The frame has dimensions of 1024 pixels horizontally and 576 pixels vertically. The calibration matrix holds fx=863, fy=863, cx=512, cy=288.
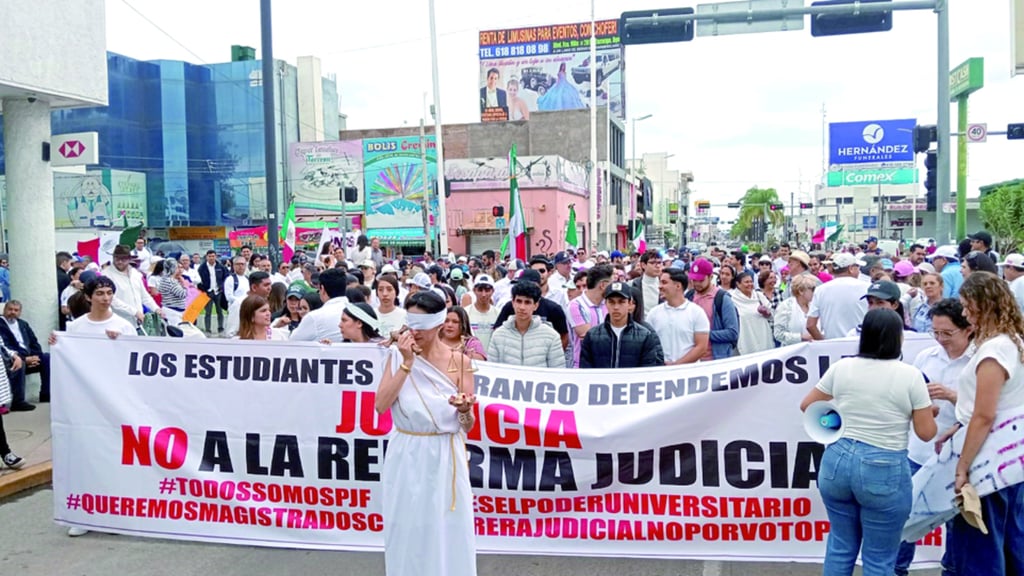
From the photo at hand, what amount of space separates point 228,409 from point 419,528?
220cm

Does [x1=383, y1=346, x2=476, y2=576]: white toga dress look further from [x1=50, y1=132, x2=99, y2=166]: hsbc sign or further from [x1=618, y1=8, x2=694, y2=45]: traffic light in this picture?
[x1=618, y1=8, x2=694, y2=45]: traffic light

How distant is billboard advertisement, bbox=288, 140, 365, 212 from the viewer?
44.6 meters

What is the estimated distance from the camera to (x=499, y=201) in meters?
41.9

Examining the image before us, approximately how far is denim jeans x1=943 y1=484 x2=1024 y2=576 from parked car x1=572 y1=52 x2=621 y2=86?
64.5 metres

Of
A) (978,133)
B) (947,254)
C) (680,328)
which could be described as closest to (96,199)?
(978,133)

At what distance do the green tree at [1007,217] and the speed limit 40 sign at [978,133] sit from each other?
73.3 feet

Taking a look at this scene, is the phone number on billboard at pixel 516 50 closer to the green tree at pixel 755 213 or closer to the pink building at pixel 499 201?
the pink building at pixel 499 201

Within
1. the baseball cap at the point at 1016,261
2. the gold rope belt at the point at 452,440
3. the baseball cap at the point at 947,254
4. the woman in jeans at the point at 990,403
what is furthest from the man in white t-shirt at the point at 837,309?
the gold rope belt at the point at 452,440

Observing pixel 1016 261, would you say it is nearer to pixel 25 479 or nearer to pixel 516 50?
pixel 25 479

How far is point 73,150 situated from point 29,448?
4096 millimetres

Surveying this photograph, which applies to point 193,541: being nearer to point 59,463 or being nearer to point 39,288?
point 59,463

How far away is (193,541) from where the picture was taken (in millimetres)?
5629

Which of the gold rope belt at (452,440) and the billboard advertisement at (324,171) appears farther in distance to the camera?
the billboard advertisement at (324,171)

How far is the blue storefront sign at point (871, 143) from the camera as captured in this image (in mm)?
46125
